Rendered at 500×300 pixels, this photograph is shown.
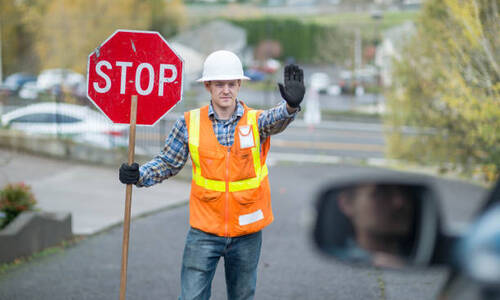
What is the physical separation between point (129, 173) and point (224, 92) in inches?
31.6

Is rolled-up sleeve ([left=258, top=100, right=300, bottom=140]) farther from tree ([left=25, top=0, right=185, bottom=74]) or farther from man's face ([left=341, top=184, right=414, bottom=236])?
tree ([left=25, top=0, right=185, bottom=74])

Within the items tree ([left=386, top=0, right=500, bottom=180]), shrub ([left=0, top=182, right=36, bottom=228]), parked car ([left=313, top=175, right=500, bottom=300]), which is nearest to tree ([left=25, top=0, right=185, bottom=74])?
tree ([left=386, top=0, right=500, bottom=180])

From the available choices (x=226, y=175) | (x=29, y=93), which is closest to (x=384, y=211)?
(x=226, y=175)

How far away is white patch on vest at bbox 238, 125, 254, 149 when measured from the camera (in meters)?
4.30

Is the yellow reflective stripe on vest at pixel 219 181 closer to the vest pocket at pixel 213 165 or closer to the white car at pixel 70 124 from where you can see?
the vest pocket at pixel 213 165

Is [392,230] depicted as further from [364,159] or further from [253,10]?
[253,10]

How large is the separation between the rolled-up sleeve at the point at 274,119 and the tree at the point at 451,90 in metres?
5.85

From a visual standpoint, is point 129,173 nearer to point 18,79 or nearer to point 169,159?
point 169,159

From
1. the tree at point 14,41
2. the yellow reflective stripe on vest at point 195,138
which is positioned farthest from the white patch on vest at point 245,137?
the tree at point 14,41

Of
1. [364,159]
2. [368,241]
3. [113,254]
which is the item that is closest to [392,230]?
[368,241]

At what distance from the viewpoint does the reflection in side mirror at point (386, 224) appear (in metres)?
1.76

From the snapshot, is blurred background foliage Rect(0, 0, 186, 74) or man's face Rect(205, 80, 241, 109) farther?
blurred background foliage Rect(0, 0, 186, 74)

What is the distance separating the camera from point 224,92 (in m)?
4.36

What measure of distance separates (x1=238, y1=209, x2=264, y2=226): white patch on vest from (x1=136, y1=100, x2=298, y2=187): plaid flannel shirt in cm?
47
